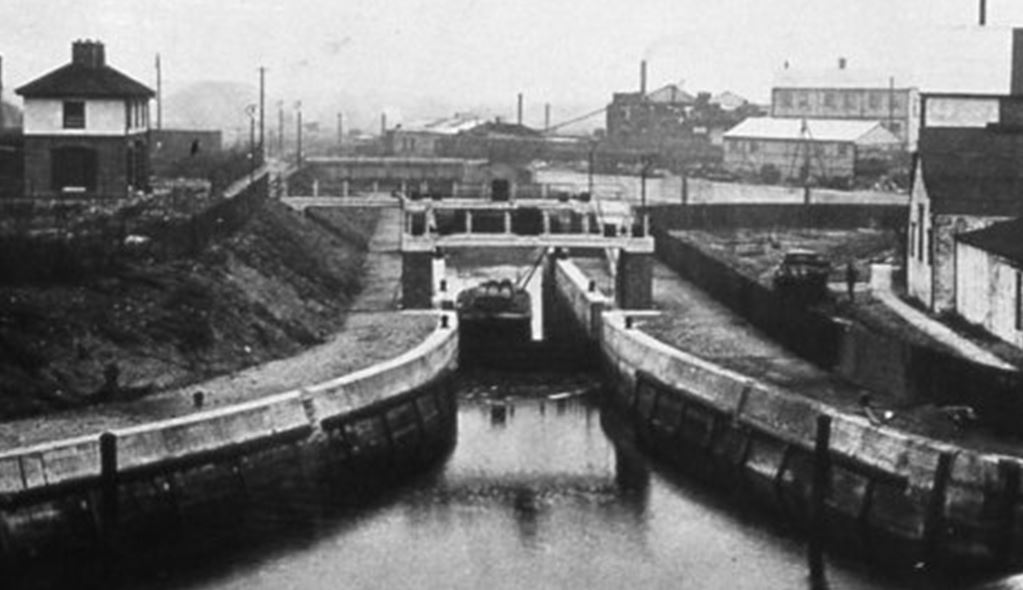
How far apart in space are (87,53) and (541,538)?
37190 mm

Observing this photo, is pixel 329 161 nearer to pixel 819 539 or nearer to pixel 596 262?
pixel 596 262

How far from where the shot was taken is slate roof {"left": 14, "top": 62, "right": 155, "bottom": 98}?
185 feet

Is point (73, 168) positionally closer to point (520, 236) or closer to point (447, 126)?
point (520, 236)

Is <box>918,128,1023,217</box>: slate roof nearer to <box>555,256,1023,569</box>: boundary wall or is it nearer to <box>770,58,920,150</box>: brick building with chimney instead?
<box>555,256,1023,569</box>: boundary wall

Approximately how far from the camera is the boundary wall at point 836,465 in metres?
26.4

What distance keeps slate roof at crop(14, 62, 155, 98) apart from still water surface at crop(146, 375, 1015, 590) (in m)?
27.1

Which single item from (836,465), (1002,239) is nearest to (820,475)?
(836,465)

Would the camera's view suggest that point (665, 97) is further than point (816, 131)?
Yes

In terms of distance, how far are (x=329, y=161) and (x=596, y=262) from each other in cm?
3626

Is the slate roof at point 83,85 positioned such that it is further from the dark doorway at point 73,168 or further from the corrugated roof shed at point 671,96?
the corrugated roof shed at point 671,96

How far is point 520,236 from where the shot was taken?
4975 centimetres

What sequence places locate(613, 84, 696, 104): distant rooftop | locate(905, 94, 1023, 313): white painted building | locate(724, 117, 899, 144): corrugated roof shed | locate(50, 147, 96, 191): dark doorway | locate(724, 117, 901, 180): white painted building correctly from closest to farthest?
locate(905, 94, 1023, 313): white painted building < locate(50, 147, 96, 191): dark doorway < locate(724, 117, 901, 180): white painted building < locate(724, 117, 899, 144): corrugated roof shed < locate(613, 84, 696, 104): distant rooftop

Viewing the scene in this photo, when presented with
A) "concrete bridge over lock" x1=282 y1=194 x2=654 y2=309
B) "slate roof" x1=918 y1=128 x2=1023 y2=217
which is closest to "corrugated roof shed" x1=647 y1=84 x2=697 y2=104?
"concrete bridge over lock" x1=282 y1=194 x2=654 y2=309

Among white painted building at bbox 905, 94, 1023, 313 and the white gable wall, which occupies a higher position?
white painted building at bbox 905, 94, 1023, 313
